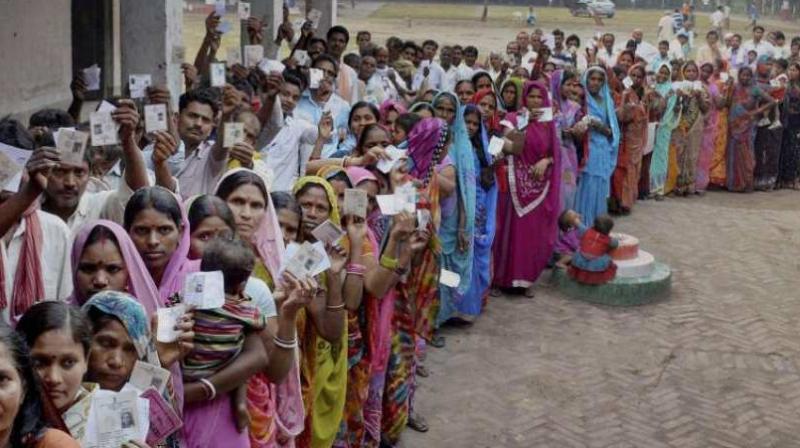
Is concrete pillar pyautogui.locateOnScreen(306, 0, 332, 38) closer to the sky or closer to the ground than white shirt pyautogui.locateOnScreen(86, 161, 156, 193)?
closer to the sky

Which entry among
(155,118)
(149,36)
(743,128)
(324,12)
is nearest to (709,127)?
(743,128)

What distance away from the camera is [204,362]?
11.2 feet

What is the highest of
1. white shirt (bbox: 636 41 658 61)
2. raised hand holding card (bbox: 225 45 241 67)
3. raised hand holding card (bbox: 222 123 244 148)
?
white shirt (bbox: 636 41 658 61)

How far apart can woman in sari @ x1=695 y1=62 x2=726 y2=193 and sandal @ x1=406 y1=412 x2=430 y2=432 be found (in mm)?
9292

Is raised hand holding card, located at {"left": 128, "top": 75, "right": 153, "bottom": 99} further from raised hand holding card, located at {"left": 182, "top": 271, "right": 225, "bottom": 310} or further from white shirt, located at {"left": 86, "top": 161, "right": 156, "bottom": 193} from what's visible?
raised hand holding card, located at {"left": 182, "top": 271, "right": 225, "bottom": 310}

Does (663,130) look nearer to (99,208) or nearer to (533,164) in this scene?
(533,164)

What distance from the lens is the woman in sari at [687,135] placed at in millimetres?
13648

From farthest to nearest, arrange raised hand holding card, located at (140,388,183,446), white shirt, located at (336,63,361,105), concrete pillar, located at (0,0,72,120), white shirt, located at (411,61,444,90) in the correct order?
white shirt, located at (411,61,444,90)
concrete pillar, located at (0,0,72,120)
white shirt, located at (336,63,361,105)
raised hand holding card, located at (140,388,183,446)

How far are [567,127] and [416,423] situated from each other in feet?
14.9

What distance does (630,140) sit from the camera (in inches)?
486

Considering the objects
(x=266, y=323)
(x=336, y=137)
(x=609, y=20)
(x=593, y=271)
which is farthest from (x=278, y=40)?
(x=609, y=20)

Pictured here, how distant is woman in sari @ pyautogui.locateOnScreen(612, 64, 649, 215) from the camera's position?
12125 mm

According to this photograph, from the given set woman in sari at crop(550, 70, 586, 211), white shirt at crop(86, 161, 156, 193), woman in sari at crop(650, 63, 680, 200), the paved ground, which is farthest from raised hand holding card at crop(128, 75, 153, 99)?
woman in sari at crop(650, 63, 680, 200)

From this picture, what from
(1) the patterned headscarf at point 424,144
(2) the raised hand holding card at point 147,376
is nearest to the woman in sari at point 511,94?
(1) the patterned headscarf at point 424,144
